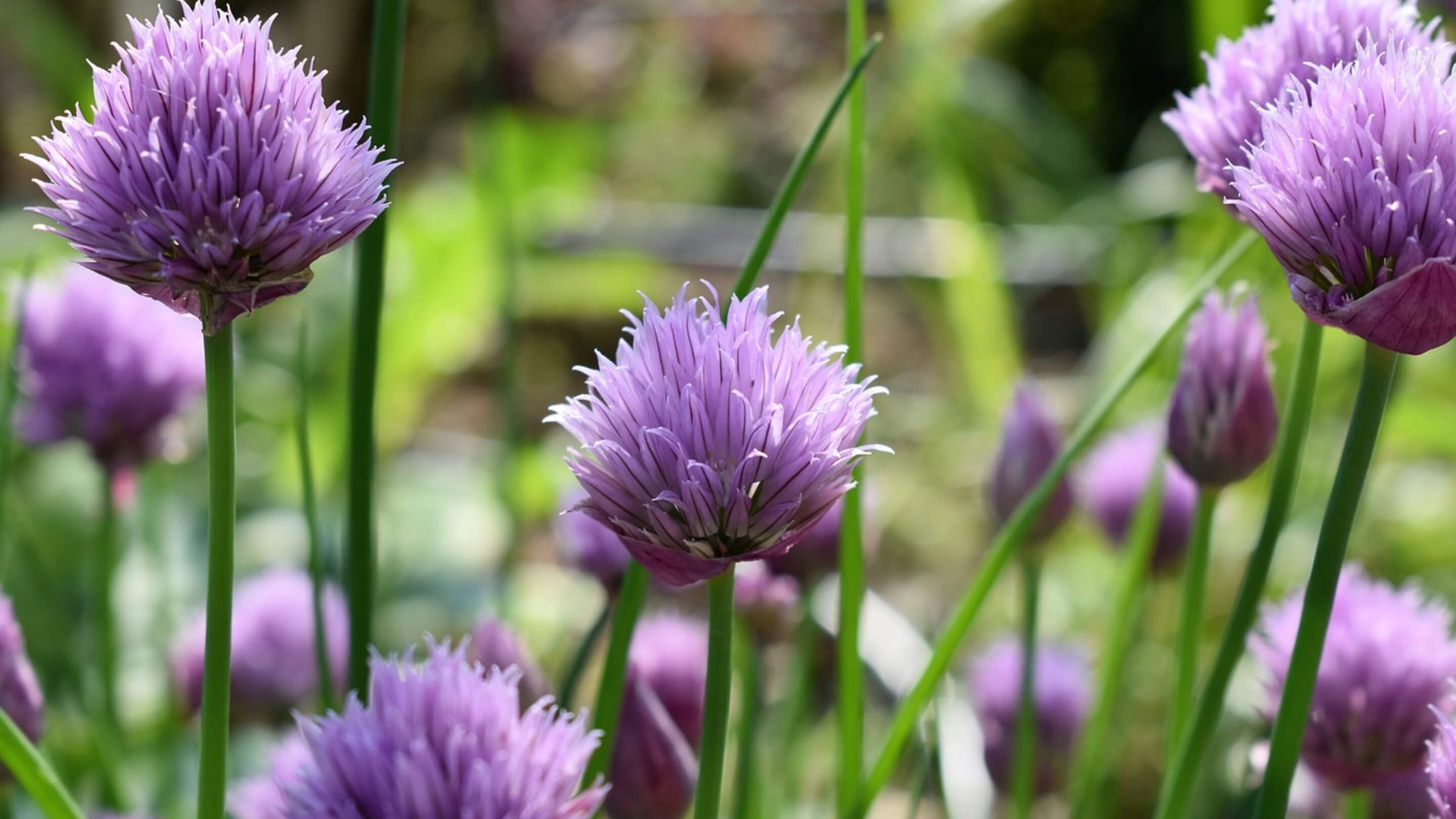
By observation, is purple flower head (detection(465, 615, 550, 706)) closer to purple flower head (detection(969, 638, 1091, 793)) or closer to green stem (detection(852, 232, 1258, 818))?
green stem (detection(852, 232, 1258, 818))

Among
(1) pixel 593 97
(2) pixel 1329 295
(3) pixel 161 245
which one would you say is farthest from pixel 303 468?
(1) pixel 593 97

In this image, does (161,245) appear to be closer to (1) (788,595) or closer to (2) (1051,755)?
(1) (788,595)

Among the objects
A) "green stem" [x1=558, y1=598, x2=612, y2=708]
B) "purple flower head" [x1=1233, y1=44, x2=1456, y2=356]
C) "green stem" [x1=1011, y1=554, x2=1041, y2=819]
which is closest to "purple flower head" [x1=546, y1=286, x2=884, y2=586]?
"purple flower head" [x1=1233, y1=44, x2=1456, y2=356]

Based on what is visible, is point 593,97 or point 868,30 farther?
point 593,97

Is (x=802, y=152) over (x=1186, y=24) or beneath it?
beneath

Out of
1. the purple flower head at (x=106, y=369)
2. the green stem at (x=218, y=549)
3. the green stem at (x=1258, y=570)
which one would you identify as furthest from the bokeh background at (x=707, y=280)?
the green stem at (x=218, y=549)

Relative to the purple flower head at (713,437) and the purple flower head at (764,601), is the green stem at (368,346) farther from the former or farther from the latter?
the purple flower head at (764,601)

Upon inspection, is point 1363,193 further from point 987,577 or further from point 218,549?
point 218,549
